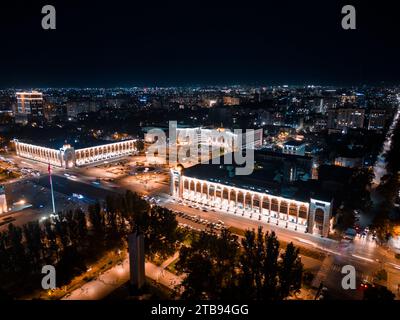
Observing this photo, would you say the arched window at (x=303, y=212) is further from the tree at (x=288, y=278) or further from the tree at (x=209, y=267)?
the tree at (x=209, y=267)

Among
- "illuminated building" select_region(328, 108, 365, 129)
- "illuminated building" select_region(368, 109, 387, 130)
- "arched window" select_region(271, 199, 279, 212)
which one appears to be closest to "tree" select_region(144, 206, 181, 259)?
"arched window" select_region(271, 199, 279, 212)

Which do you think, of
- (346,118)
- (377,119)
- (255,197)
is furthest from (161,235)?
(377,119)

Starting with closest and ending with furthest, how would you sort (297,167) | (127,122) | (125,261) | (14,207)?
(125,261) < (14,207) < (297,167) < (127,122)

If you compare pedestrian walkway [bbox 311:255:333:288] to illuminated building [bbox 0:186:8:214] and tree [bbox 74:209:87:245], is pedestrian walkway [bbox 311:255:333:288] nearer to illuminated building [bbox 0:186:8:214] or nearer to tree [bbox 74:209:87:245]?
tree [bbox 74:209:87:245]

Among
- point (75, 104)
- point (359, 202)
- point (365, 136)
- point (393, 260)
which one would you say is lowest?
point (393, 260)
